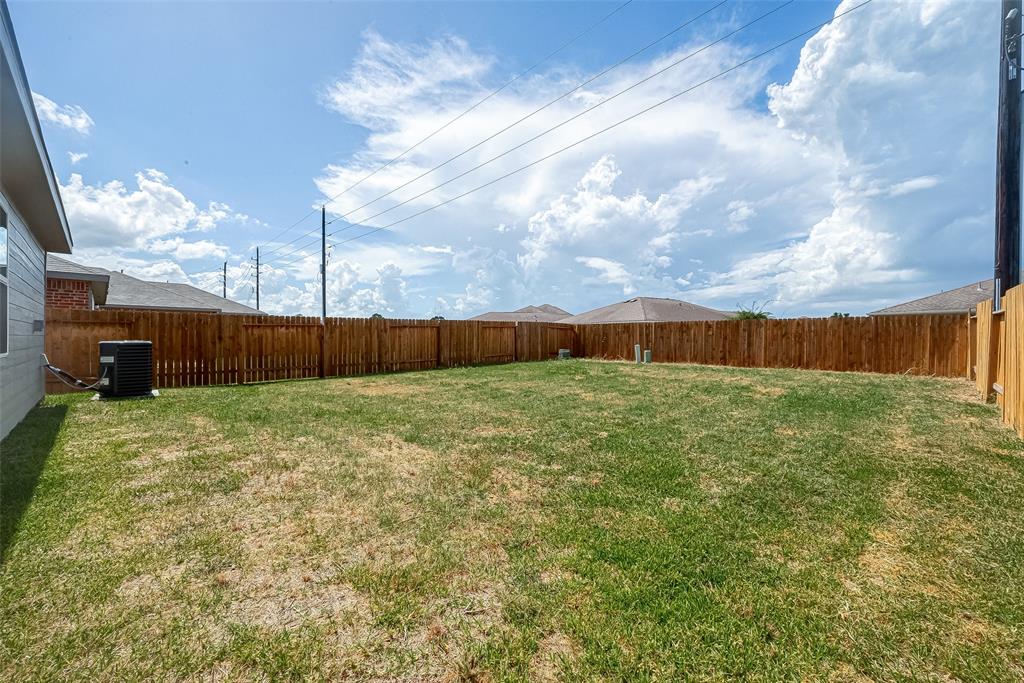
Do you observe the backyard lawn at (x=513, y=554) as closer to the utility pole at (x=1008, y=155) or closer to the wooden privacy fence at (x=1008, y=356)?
the wooden privacy fence at (x=1008, y=356)

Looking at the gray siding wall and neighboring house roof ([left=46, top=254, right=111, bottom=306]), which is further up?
neighboring house roof ([left=46, top=254, right=111, bottom=306])

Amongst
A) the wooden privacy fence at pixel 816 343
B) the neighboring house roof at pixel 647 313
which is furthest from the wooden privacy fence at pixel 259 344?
the neighboring house roof at pixel 647 313

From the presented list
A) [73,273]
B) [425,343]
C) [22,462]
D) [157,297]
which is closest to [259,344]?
[73,273]

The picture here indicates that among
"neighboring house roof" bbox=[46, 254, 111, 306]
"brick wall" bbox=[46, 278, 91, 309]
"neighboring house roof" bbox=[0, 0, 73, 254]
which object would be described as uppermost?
"neighboring house roof" bbox=[0, 0, 73, 254]

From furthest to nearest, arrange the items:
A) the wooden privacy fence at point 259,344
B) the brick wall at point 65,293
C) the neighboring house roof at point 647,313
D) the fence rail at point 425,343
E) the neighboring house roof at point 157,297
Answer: the neighboring house roof at point 647,313 < the neighboring house roof at point 157,297 < the brick wall at point 65,293 < the fence rail at point 425,343 < the wooden privacy fence at point 259,344

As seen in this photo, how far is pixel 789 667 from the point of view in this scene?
1.57m

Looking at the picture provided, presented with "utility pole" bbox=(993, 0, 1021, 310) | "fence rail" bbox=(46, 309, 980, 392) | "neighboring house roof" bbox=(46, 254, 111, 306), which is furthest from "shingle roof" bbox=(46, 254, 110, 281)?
"utility pole" bbox=(993, 0, 1021, 310)

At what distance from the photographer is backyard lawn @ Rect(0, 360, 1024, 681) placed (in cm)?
163

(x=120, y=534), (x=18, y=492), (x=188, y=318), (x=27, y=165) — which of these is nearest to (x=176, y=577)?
(x=120, y=534)

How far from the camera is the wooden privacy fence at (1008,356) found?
469 centimetres

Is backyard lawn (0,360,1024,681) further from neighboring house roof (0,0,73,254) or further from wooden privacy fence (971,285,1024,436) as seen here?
neighboring house roof (0,0,73,254)

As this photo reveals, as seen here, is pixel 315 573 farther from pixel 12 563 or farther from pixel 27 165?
pixel 27 165

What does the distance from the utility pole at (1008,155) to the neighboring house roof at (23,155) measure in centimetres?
1222

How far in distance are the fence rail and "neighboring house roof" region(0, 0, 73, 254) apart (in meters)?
2.27
